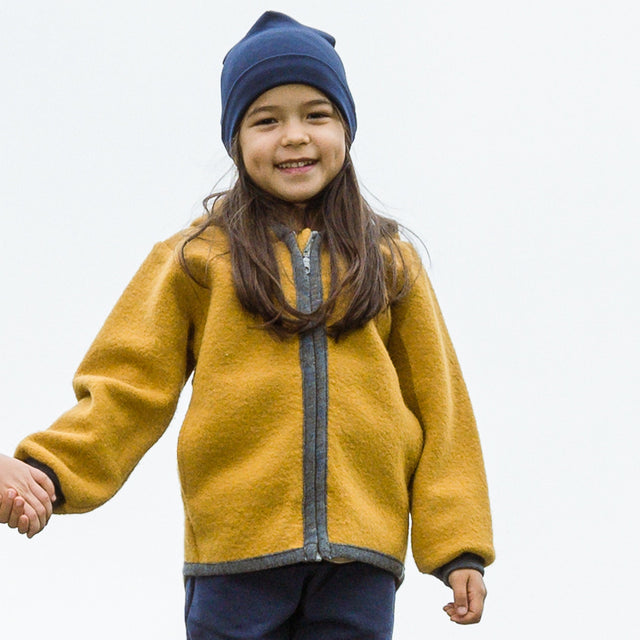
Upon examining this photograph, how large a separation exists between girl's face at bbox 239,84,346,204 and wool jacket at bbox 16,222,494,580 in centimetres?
10

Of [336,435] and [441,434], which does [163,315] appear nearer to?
[336,435]

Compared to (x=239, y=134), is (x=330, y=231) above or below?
below

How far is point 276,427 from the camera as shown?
7.12 feet

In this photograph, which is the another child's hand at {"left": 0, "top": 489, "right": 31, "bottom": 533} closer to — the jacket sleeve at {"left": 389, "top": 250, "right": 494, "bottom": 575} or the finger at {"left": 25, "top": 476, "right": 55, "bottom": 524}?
the finger at {"left": 25, "top": 476, "right": 55, "bottom": 524}

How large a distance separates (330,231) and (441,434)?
1.33 feet

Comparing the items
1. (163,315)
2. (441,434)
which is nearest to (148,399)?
(163,315)

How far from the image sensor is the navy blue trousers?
213cm

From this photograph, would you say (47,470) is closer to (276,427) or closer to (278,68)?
(276,427)

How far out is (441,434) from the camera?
231 centimetres

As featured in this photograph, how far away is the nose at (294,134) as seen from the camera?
2312mm

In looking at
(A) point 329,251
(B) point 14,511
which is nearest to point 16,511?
(B) point 14,511

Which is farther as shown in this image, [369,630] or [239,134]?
[239,134]

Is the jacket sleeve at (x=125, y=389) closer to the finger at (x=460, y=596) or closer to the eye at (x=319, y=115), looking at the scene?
the eye at (x=319, y=115)

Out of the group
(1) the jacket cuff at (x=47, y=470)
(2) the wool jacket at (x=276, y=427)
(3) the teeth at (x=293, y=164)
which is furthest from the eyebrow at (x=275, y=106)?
(1) the jacket cuff at (x=47, y=470)
